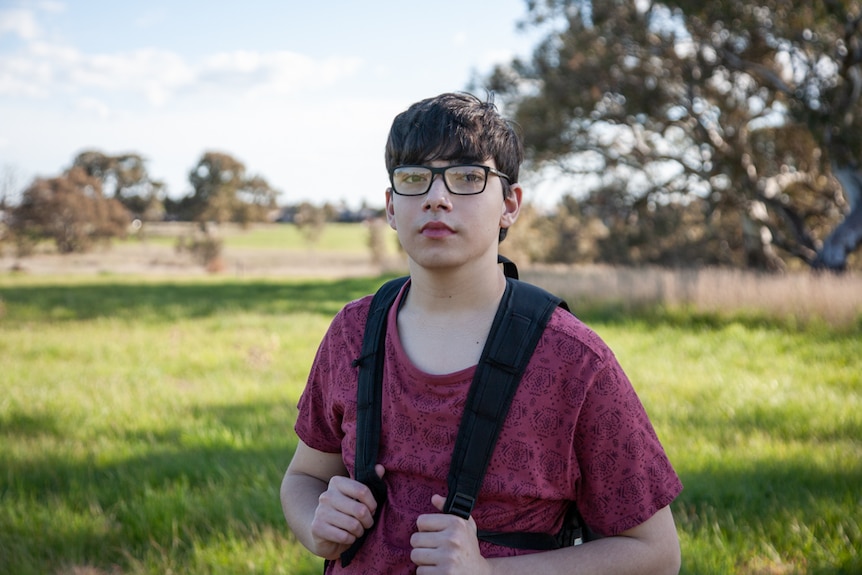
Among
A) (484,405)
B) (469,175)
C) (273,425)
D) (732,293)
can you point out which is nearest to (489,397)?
(484,405)

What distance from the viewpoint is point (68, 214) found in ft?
142

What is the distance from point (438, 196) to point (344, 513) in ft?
2.29

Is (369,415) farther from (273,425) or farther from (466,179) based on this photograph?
(273,425)

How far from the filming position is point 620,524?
1.60m

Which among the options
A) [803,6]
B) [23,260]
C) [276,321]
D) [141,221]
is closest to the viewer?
[276,321]

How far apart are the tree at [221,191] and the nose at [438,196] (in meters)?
57.1

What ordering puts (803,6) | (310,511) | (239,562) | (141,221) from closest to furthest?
1. (310,511)
2. (239,562)
3. (803,6)
4. (141,221)

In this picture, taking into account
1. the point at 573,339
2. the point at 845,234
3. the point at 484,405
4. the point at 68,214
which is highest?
the point at 68,214

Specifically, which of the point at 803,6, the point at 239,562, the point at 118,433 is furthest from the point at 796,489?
the point at 803,6

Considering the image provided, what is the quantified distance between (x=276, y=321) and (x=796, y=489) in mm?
9844

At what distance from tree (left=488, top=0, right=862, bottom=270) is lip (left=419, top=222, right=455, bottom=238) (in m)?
14.8

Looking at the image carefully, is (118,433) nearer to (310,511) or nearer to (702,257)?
(310,511)

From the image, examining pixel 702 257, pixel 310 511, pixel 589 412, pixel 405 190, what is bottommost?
pixel 702 257

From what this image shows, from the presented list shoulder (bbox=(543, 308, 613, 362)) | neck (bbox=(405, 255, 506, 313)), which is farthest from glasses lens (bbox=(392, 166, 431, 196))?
shoulder (bbox=(543, 308, 613, 362))
